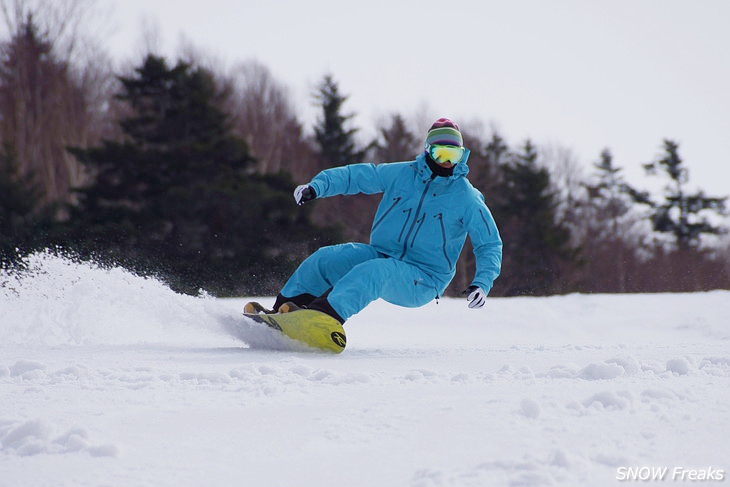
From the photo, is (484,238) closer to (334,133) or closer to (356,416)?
(356,416)

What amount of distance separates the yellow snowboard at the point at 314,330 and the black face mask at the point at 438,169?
3.47ft

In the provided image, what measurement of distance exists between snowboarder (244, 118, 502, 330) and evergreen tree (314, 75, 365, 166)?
22.9 m

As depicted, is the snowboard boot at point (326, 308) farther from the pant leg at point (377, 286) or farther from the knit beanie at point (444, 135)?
the knit beanie at point (444, 135)

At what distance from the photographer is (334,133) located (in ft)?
90.5

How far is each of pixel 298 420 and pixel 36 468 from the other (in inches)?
26.2

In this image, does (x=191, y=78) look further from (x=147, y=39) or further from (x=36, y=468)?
(x=36, y=468)

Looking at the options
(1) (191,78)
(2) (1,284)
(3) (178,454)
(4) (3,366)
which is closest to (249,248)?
(1) (191,78)

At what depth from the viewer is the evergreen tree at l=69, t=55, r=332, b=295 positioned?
16.4 metres

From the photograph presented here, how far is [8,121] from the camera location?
2170cm

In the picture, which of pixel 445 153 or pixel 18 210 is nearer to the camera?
pixel 445 153

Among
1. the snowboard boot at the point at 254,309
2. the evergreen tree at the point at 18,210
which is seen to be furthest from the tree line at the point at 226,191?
the snowboard boot at the point at 254,309

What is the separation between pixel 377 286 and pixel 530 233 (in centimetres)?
2195

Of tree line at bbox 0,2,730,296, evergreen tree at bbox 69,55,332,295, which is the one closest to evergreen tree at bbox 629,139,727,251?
tree line at bbox 0,2,730,296

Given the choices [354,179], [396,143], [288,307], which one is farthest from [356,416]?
[396,143]
